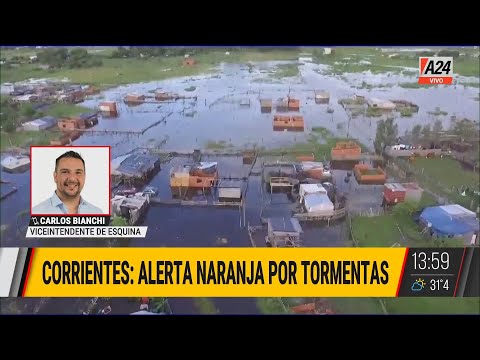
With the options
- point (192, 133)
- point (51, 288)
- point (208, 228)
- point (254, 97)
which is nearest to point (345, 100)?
point (254, 97)

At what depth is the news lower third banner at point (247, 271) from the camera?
2.50 metres

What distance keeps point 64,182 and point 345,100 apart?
187cm

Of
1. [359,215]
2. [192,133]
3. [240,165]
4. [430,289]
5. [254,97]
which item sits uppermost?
[254,97]

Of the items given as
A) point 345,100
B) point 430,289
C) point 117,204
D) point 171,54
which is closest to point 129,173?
point 117,204

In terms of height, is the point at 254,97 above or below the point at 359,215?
above

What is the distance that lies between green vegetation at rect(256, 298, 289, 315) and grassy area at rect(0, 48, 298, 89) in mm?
1512

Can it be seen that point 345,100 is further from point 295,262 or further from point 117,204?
point 117,204

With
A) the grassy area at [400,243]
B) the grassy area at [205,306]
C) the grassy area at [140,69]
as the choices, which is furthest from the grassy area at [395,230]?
the grassy area at [140,69]

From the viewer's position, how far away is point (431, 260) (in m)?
2.52

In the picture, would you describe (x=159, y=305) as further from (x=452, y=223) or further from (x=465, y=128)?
(x=465, y=128)

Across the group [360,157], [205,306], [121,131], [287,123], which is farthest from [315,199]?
[121,131]

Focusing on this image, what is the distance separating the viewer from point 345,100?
2.57 meters

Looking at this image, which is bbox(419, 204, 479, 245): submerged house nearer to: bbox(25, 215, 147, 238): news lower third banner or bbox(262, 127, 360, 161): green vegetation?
bbox(262, 127, 360, 161): green vegetation

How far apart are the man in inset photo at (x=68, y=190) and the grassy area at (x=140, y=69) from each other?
20.1 inches
